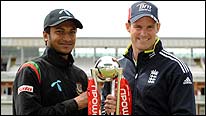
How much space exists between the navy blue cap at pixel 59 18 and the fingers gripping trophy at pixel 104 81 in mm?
359

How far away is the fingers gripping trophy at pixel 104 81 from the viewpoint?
1.62 metres

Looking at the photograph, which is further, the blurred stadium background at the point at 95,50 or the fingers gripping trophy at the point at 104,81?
the blurred stadium background at the point at 95,50

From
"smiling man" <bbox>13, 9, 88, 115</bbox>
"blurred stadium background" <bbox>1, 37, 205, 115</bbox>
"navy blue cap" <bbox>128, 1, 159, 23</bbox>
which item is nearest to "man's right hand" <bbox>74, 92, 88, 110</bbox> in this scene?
"smiling man" <bbox>13, 9, 88, 115</bbox>

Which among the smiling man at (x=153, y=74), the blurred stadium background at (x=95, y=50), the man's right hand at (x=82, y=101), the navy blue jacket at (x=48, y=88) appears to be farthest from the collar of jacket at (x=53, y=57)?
the blurred stadium background at (x=95, y=50)

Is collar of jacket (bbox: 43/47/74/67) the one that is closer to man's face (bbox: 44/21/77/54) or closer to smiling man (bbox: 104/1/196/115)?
man's face (bbox: 44/21/77/54)

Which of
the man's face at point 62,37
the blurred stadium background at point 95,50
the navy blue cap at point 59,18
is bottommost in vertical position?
the blurred stadium background at point 95,50

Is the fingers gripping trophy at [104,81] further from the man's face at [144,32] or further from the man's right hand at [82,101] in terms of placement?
the man's face at [144,32]

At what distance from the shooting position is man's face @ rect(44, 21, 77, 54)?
193 centimetres

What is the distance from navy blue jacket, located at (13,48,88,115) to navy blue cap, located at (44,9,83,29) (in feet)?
0.49

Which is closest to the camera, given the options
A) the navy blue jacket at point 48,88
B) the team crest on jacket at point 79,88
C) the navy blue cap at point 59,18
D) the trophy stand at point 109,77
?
the trophy stand at point 109,77

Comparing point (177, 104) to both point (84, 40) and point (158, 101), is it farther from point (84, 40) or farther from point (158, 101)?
point (84, 40)

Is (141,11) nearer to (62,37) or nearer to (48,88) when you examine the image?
(62,37)

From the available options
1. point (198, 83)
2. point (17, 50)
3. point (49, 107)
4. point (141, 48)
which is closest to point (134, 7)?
point (141, 48)

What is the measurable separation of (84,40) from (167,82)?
14.8m
